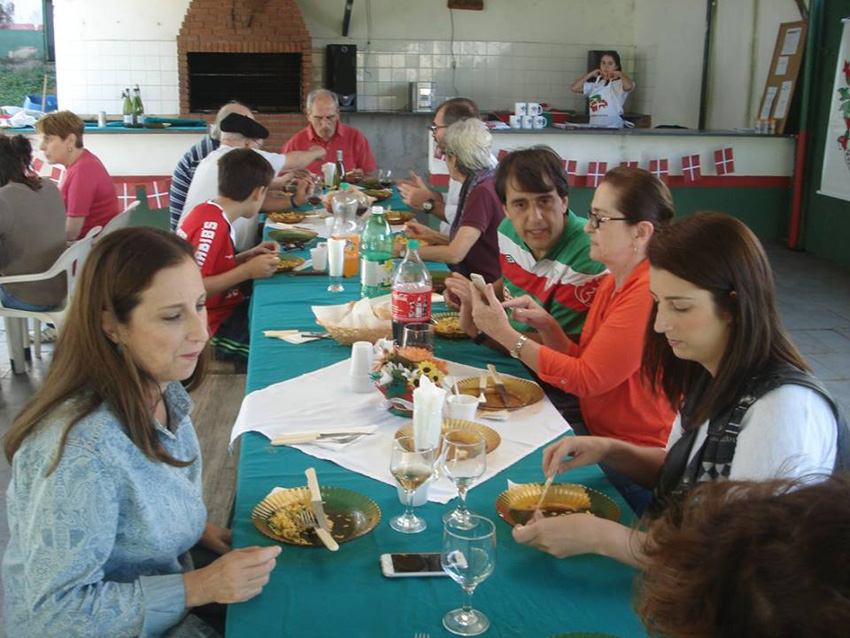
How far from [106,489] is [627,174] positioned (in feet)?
5.62

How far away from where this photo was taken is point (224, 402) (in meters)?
3.55

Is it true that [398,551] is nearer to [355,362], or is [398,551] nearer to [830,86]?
[355,362]

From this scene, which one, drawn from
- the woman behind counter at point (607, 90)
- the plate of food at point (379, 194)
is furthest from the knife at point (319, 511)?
the woman behind counter at point (607, 90)

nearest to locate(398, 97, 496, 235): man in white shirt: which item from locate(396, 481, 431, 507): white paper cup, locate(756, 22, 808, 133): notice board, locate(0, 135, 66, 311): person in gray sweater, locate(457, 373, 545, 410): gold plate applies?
locate(0, 135, 66, 311): person in gray sweater

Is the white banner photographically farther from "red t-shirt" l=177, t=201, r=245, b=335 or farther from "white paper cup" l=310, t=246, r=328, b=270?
"red t-shirt" l=177, t=201, r=245, b=335

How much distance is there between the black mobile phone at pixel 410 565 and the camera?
1.58 metres

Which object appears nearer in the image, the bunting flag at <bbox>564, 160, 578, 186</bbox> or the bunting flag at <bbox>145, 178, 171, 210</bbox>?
the bunting flag at <bbox>145, 178, 171, 210</bbox>

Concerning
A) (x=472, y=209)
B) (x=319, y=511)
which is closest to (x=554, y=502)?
(x=319, y=511)

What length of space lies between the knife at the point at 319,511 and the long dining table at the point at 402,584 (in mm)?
23

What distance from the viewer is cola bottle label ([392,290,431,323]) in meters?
2.72

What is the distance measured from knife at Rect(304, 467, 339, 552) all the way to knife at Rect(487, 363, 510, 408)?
0.70 m

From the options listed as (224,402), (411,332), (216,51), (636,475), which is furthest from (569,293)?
(216,51)

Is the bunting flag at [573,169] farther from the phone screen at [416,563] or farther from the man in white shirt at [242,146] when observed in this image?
the phone screen at [416,563]

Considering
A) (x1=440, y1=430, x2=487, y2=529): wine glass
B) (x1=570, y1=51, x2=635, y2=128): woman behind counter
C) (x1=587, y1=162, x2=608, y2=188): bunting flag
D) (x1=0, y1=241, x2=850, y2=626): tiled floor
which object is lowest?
(x1=0, y1=241, x2=850, y2=626): tiled floor
